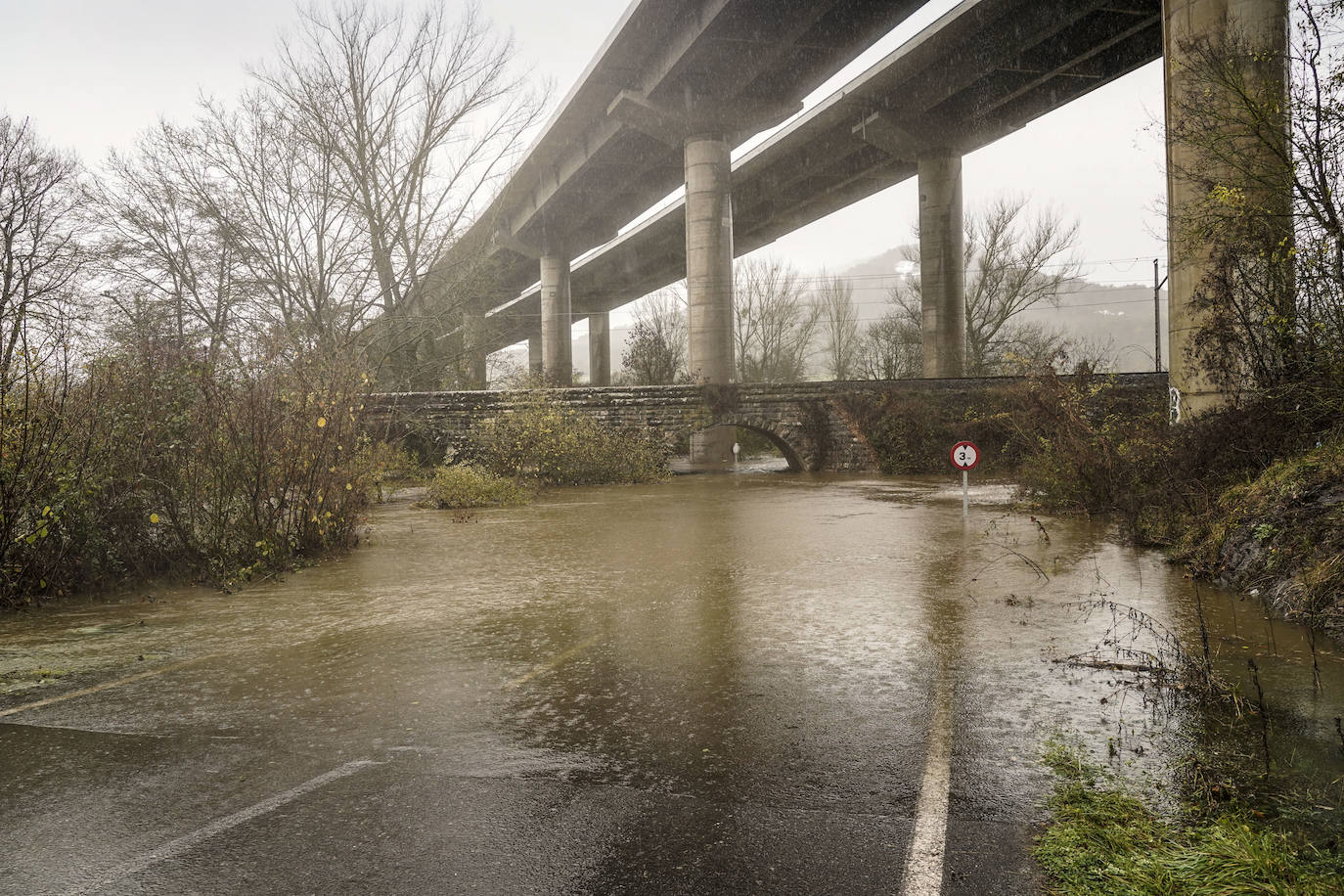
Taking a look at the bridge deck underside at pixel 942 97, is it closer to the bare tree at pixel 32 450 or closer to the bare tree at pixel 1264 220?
the bare tree at pixel 1264 220

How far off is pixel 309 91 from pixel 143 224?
18.7 feet

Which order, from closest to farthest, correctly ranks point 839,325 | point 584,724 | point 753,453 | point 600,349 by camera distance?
point 584,724, point 753,453, point 839,325, point 600,349

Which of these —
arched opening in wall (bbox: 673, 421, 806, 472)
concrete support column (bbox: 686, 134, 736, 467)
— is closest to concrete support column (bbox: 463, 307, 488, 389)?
concrete support column (bbox: 686, 134, 736, 467)

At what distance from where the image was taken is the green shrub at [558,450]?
2288 cm

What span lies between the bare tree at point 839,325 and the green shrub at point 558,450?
33779 millimetres

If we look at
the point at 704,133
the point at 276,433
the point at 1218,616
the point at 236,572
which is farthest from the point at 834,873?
the point at 704,133

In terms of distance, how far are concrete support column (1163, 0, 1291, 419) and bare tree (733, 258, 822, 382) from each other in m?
38.1

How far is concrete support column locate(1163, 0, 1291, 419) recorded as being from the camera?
12172 mm

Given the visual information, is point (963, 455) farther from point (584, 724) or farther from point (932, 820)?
point (932, 820)

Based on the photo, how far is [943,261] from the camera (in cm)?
3278

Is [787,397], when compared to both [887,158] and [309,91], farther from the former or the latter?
[309,91]

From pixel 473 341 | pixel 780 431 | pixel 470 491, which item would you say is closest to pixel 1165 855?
pixel 470 491

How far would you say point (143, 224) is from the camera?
939 inches

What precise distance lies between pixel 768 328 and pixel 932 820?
170 feet
